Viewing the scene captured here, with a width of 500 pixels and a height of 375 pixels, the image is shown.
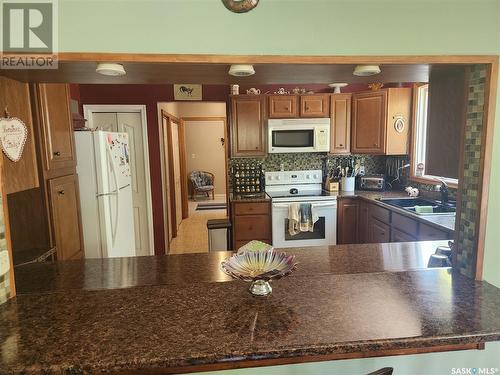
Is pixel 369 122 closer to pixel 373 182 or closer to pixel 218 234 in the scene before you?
pixel 373 182

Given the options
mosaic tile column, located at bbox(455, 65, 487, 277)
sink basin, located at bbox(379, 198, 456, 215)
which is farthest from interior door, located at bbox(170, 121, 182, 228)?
mosaic tile column, located at bbox(455, 65, 487, 277)

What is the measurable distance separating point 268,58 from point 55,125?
1582mm

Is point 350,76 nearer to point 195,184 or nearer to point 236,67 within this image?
point 236,67

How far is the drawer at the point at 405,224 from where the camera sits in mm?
2642

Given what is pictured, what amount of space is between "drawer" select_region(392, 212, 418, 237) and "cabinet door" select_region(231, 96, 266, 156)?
1.73 meters

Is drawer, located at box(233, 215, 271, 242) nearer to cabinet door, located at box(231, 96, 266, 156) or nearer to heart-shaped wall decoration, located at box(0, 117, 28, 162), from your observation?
cabinet door, located at box(231, 96, 266, 156)

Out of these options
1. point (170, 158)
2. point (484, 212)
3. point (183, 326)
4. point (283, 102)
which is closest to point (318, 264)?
point (484, 212)

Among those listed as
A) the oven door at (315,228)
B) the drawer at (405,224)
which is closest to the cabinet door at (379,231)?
the drawer at (405,224)

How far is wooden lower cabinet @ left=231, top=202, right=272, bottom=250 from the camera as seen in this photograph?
145 inches

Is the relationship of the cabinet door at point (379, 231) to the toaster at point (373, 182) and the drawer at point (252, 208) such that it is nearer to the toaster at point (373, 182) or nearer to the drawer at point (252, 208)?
the toaster at point (373, 182)

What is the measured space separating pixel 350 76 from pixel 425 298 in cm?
93

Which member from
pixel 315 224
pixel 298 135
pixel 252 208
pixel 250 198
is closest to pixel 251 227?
pixel 252 208

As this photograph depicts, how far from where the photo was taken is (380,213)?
3.24 m

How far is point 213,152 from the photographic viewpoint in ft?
27.8
